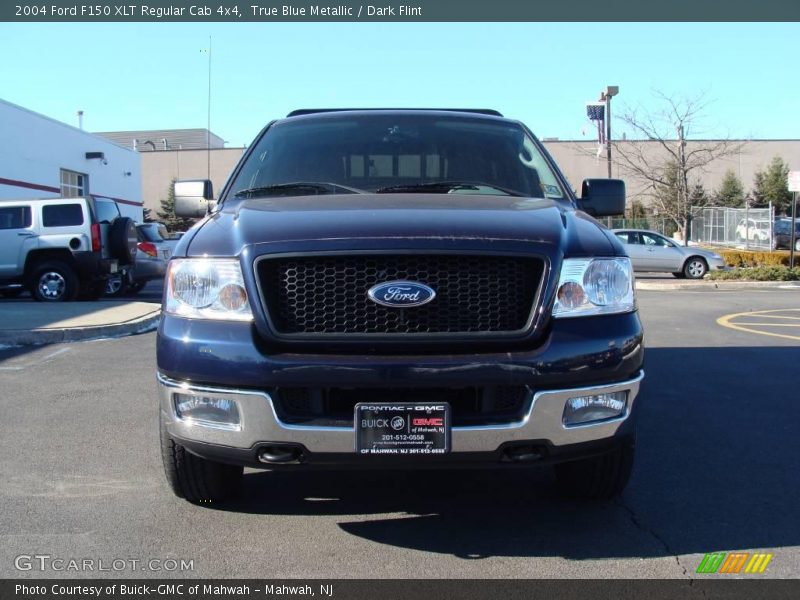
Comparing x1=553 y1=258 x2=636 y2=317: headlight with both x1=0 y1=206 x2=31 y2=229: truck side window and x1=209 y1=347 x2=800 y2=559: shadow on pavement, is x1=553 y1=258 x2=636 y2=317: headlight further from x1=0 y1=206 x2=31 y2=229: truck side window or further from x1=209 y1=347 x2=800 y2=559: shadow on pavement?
x1=0 y1=206 x2=31 y2=229: truck side window

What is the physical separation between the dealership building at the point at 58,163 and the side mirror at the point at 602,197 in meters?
21.0

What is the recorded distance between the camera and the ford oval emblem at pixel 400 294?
3.07 m

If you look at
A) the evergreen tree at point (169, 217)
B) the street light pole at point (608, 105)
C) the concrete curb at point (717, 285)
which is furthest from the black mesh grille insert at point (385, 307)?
the evergreen tree at point (169, 217)

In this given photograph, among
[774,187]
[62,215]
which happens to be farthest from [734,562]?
[774,187]

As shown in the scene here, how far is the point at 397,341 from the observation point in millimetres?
3045

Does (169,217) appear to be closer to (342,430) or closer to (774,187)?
(774,187)

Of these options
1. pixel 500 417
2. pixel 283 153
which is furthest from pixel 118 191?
pixel 500 417

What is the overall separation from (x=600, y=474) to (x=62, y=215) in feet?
42.3

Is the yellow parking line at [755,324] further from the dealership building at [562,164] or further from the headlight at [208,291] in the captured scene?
the dealership building at [562,164]

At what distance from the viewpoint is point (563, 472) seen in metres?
3.82

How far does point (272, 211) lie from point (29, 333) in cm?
663

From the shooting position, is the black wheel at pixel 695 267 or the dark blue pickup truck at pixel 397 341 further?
the black wheel at pixel 695 267
